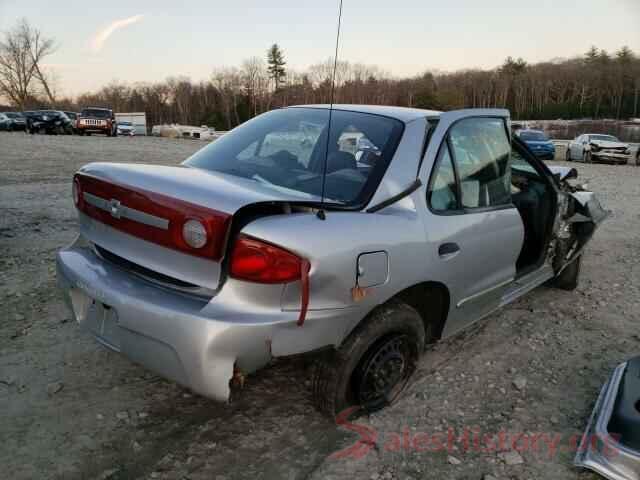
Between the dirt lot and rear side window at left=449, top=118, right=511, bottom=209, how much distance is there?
108cm

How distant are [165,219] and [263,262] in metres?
0.45

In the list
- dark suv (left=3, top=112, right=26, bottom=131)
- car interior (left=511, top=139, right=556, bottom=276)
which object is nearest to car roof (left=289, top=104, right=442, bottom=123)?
car interior (left=511, top=139, right=556, bottom=276)

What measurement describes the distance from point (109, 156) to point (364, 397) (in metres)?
15.3

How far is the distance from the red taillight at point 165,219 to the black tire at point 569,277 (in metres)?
3.59

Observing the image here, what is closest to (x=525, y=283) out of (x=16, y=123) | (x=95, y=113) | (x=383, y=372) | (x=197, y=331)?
(x=383, y=372)

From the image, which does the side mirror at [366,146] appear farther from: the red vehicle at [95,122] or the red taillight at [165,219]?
the red vehicle at [95,122]

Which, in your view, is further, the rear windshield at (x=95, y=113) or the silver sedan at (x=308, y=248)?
the rear windshield at (x=95, y=113)

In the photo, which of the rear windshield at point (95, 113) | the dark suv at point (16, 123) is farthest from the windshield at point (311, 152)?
the dark suv at point (16, 123)

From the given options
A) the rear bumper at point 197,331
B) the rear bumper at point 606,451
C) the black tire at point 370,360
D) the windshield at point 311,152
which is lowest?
the rear bumper at point 606,451

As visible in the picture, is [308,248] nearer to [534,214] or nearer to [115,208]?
[115,208]

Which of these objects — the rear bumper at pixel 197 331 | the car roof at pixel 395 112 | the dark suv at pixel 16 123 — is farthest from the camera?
the dark suv at pixel 16 123

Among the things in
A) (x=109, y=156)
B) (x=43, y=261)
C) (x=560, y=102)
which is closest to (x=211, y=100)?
(x=560, y=102)

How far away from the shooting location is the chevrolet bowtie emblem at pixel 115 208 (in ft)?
6.87

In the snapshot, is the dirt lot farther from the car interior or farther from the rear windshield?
the rear windshield
